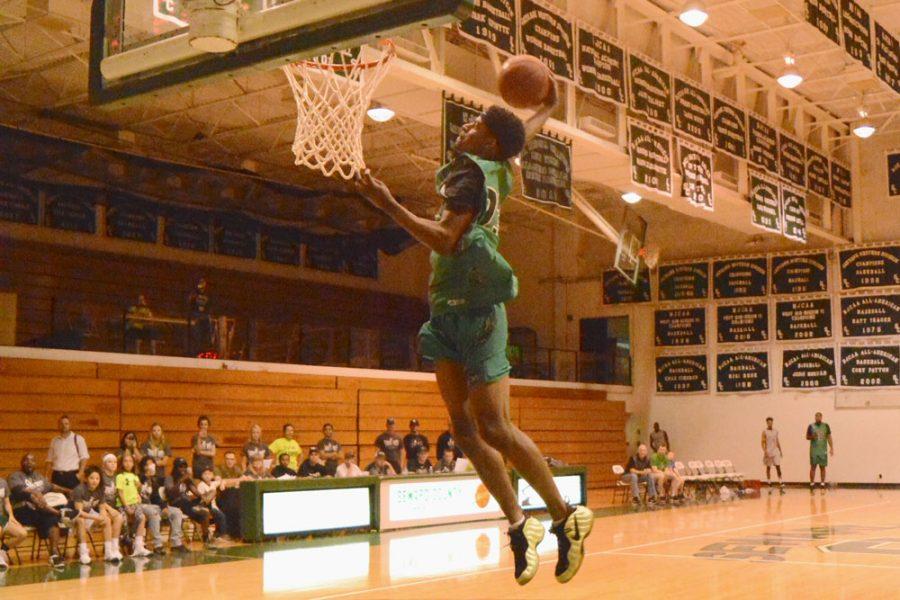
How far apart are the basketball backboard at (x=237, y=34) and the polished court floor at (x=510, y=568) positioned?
3.81 m

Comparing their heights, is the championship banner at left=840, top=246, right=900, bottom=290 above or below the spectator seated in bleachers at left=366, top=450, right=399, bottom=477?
above

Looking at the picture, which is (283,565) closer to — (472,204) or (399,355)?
(472,204)

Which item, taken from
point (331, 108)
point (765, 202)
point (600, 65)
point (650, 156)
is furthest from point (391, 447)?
point (765, 202)

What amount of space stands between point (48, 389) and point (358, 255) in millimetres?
10499

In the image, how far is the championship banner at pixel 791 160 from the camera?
64.4ft

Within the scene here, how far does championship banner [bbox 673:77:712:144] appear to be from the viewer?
16.4m

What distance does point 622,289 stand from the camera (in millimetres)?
26688

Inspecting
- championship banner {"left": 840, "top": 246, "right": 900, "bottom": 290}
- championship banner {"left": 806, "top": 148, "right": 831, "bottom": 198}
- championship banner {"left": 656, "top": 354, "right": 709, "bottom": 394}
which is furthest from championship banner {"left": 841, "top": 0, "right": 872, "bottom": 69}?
championship banner {"left": 656, "top": 354, "right": 709, "bottom": 394}

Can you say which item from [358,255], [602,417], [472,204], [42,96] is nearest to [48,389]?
[42,96]

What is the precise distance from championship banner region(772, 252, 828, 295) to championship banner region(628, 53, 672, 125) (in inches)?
395

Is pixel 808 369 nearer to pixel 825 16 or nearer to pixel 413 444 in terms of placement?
pixel 413 444

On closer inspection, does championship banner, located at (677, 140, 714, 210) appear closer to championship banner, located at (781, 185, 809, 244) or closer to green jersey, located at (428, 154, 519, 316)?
championship banner, located at (781, 185, 809, 244)

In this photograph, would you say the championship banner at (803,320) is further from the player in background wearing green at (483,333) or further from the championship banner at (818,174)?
the player in background wearing green at (483,333)

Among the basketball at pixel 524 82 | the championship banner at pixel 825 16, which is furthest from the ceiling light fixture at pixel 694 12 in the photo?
the basketball at pixel 524 82
